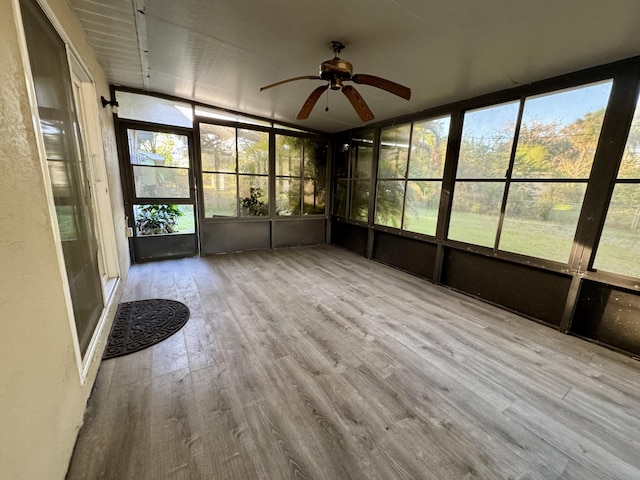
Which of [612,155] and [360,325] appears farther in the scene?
[360,325]

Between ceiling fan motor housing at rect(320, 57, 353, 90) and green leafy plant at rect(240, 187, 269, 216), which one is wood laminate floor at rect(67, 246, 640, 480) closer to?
ceiling fan motor housing at rect(320, 57, 353, 90)

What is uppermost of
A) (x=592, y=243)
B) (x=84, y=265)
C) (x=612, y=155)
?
(x=612, y=155)

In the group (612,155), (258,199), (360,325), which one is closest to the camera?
(612,155)

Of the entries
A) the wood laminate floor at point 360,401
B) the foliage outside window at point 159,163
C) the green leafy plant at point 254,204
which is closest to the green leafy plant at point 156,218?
the foliage outside window at point 159,163

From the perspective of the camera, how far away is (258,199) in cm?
508

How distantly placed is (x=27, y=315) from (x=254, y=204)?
13.7 feet

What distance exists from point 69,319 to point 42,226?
533 mm

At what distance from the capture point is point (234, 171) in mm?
4703

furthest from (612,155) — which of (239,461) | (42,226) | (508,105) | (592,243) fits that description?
(42,226)

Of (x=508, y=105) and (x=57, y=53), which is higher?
(x=508, y=105)

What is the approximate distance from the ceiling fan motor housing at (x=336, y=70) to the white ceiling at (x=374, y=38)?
0.22 m

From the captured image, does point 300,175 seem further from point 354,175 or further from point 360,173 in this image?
point 360,173

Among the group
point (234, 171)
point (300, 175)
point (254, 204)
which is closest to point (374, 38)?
point (234, 171)

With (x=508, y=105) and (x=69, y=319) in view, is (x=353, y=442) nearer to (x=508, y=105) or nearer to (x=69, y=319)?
(x=69, y=319)
